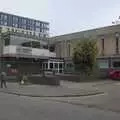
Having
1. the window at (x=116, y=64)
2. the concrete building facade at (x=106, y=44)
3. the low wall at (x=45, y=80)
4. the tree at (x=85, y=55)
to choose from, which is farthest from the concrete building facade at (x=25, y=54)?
the window at (x=116, y=64)

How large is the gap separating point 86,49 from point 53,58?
56.8 ft

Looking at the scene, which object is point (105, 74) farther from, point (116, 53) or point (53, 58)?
point (53, 58)

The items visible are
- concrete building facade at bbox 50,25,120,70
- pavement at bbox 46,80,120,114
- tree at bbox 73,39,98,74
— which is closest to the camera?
pavement at bbox 46,80,120,114

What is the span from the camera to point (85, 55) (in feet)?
136

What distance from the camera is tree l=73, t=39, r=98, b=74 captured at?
136 feet

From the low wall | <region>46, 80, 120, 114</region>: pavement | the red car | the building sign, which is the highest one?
the building sign

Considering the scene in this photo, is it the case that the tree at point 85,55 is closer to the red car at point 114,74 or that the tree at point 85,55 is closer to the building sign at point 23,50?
the red car at point 114,74

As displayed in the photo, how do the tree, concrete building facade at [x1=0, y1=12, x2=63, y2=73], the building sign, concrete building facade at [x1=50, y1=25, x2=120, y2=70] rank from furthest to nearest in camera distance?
the building sign < concrete building facade at [x1=50, y1=25, x2=120, y2=70] < concrete building facade at [x1=0, y1=12, x2=63, y2=73] < the tree

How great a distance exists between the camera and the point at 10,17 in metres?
104

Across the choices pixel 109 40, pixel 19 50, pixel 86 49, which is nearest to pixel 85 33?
pixel 109 40

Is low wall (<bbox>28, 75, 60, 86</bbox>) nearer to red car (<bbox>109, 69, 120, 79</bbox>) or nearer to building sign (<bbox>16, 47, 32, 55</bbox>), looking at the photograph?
red car (<bbox>109, 69, 120, 79</bbox>)

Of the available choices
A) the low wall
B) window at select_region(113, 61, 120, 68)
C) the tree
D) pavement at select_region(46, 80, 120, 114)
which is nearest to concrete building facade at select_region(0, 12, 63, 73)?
the tree

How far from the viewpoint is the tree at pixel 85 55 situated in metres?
41.6

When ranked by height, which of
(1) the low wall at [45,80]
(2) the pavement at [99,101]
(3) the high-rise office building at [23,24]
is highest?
(3) the high-rise office building at [23,24]
